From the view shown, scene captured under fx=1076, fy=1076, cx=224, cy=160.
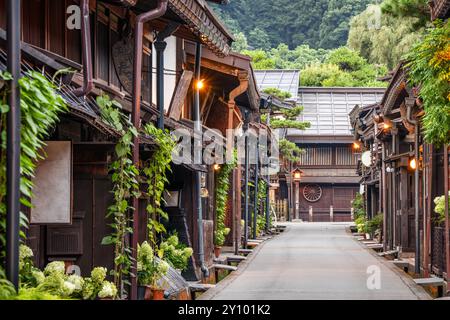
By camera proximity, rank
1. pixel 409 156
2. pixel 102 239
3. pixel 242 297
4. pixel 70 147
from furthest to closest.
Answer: pixel 409 156 < pixel 242 297 < pixel 102 239 < pixel 70 147

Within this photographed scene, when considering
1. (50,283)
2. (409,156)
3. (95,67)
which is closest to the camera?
(50,283)

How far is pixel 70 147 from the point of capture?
13.6 metres

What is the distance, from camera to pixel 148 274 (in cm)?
1817

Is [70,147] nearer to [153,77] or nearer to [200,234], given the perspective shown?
[153,77]

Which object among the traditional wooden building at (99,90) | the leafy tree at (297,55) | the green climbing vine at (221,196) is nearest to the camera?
the traditional wooden building at (99,90)

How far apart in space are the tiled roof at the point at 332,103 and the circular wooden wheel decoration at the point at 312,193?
15.0 ft

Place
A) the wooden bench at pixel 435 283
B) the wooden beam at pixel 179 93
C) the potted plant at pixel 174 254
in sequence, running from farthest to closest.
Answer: the wooden beam at pixel 179 93 < the potted plant at pixel 174 254 < the wooden bench at pixel 435 283

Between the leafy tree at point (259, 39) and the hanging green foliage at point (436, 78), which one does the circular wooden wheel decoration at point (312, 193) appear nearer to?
the leafy tree at point (259, 39)

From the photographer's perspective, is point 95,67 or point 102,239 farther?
point 95,67

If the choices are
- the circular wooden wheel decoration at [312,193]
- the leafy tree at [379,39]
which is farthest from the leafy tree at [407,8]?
the circular wooden wheel decoration at [312,193]

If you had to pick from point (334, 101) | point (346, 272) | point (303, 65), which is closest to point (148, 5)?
point (346, 272)

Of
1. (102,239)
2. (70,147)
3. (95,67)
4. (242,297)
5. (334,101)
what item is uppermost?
(334,101)

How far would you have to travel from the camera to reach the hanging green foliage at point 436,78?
60.4 ft

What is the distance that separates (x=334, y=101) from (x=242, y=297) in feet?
233
